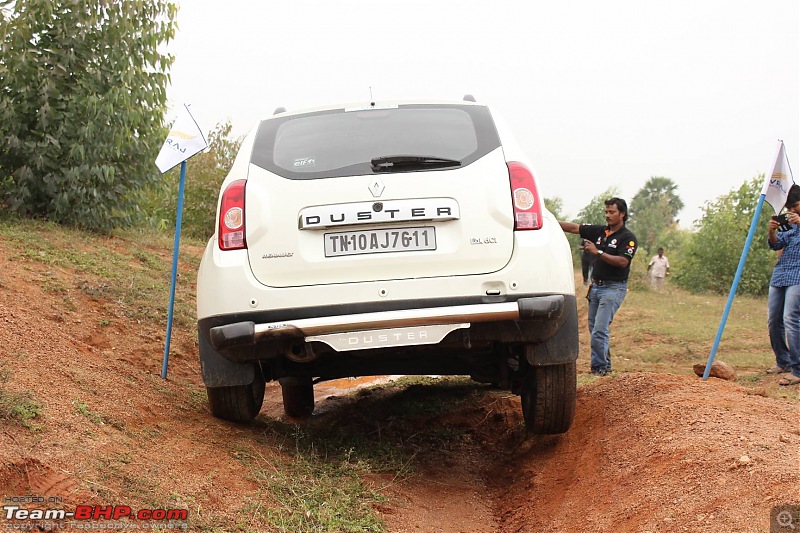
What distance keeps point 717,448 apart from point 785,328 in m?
4.05

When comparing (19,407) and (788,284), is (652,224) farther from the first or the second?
(19,407)

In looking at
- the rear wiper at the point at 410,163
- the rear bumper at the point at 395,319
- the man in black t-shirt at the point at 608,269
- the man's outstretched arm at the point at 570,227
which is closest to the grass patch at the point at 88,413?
the rear bumper at the point at 395,319

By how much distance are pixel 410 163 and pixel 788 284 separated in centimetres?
481

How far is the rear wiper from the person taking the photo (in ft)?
14.1

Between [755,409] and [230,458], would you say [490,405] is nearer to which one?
[755,409]

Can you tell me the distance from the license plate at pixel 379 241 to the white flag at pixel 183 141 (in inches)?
103

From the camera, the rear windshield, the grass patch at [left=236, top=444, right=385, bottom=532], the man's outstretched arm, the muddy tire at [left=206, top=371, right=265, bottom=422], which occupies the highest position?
the rear windshield

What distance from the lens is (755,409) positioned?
205 inches

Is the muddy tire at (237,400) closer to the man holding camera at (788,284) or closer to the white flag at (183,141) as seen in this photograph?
the white flag at (183,141)

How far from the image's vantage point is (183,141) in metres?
6.48

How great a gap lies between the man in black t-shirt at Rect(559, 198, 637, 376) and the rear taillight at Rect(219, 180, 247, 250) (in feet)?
13.6

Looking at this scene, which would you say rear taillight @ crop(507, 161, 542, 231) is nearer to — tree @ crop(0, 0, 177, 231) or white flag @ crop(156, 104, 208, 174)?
white flag @ crop(156, 104, 208, 174)

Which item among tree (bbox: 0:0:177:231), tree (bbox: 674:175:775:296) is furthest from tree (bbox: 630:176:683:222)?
tree (bbox: 0:0:177:231)

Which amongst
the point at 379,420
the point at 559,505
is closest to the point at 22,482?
the point at 559,505
